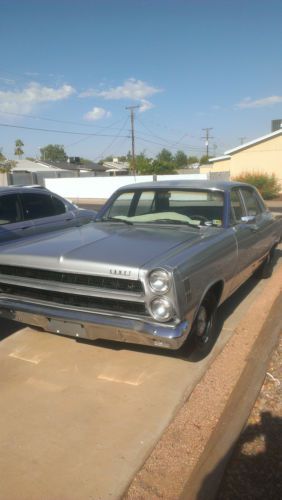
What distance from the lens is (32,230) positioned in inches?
221

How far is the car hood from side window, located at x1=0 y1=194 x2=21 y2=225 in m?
1.73

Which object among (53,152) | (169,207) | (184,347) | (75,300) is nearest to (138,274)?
(75,300)

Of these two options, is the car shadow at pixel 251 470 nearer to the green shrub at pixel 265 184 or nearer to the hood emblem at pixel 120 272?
the hood emblem at pixel 120 272

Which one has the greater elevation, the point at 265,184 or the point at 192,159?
the point at 192,159

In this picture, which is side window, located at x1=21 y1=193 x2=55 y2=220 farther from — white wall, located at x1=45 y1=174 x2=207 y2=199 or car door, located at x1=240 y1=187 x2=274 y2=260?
white wall, located at x1=45 y1=174 x2=207 y2=199

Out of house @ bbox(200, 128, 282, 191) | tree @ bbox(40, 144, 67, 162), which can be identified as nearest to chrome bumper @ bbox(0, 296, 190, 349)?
house @ bbox(200, 128, 282, 191)

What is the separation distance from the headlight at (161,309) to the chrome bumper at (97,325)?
6cm

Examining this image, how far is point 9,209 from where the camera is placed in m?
5.51

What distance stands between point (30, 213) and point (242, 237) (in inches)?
125

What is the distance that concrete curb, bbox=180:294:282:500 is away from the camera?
2152mm

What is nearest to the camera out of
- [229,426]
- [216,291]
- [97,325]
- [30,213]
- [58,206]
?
[229,426]

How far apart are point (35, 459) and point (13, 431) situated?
0.35 metres

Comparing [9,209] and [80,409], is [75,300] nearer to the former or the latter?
[80,409]

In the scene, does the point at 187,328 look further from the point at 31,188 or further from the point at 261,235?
the point at 31,188
